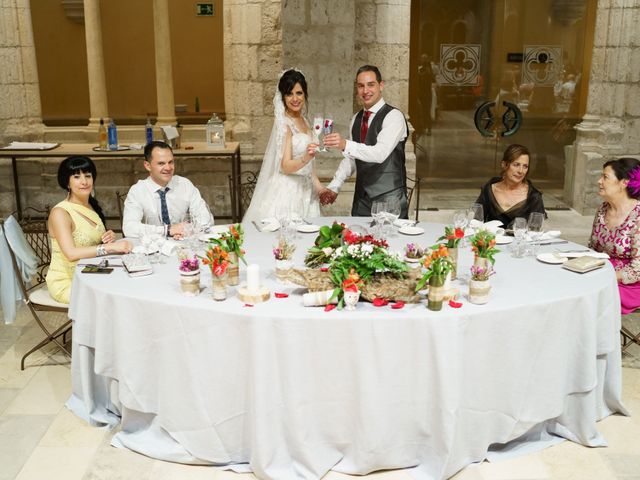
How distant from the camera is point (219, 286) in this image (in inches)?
125

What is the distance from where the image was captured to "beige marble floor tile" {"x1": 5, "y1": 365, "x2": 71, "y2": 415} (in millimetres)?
3924

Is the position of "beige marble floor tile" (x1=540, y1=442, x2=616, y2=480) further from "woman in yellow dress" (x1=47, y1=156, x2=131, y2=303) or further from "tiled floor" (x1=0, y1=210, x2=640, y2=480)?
"woman in yellow dress" (x1=47, y1=156, x2=131, y2=303)

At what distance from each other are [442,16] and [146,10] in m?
4.89

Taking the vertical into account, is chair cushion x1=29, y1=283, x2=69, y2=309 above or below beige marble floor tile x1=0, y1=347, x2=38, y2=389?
above

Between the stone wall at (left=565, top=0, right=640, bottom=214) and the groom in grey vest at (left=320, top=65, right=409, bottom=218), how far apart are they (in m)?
3.36

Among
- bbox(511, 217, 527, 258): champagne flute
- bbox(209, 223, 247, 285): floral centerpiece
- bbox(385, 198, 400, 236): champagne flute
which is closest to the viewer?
bbox(209, 223, 247, 285): floral centerpiece

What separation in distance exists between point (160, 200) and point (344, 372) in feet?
6.31

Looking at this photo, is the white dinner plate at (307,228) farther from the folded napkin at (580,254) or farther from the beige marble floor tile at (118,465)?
the beige marble floor tile at (118,465)

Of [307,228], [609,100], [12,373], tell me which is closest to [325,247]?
[307,228]

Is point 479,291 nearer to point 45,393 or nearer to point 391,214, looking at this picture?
point 391,214

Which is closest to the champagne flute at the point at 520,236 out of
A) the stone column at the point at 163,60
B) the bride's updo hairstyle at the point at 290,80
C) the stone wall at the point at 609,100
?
the bride's updo hairstyle at the point at 290,80

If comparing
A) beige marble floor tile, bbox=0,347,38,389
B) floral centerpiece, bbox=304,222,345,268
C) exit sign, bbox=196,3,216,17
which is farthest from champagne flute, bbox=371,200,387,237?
exit sign, bbox=196,3,216,17

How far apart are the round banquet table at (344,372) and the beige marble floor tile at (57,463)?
174 mm

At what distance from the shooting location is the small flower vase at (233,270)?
3.36 m
